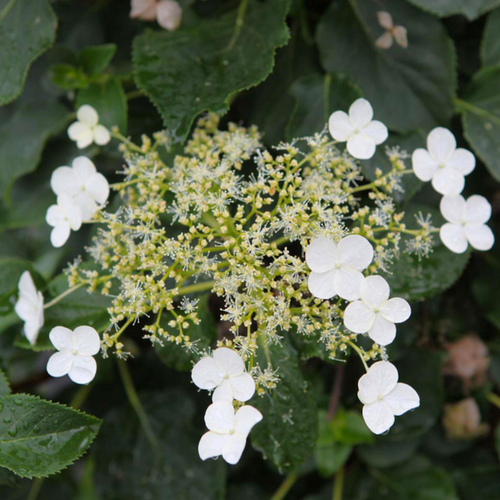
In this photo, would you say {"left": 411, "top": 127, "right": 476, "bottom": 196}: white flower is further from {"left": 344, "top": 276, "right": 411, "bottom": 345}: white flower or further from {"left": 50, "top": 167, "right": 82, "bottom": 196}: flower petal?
{"left": 50, "top": 167, "right": 82, "bottom": 196}: flower petal

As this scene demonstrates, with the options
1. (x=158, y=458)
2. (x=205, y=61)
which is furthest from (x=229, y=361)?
(x=158, y=458)

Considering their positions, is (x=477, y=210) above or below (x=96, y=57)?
below

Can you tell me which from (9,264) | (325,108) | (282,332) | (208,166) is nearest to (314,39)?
(325,108)

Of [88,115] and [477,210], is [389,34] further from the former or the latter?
[88,115]

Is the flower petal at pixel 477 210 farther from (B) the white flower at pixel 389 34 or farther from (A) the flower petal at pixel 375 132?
(B) the white flower at pixel 389 34

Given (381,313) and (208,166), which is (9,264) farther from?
(381,313)

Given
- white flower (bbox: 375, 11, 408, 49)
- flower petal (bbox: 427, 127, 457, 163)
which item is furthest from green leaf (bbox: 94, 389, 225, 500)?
white flower (bbox: 375, 11, 408, 49)

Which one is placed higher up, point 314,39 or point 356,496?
point 314,39
